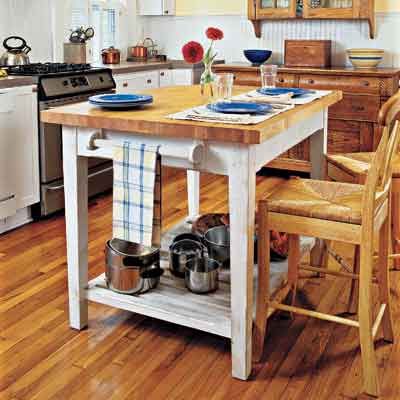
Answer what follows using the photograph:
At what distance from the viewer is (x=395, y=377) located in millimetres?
2191

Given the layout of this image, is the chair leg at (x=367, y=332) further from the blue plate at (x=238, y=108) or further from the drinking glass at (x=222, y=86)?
the drinking glass at (x=222, y=86)

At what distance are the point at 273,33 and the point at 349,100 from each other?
3.84 ft

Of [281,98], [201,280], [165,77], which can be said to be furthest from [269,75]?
[165,77]

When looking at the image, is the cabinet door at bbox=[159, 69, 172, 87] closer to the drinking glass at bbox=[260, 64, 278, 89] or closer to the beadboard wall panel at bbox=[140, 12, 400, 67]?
the beadboard wall panel at bbox=[140, 12, 400, 67]

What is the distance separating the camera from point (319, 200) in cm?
225

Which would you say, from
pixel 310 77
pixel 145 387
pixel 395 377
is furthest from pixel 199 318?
pixel 310 77

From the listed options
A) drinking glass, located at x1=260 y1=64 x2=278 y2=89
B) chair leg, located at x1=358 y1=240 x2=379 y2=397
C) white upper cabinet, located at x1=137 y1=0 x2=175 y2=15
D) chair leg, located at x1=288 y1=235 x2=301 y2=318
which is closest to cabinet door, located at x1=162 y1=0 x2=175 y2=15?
white upper cabinet, located at x1=137 y1=0 x2=175 y2=15

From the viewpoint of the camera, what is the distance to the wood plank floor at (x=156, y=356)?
2102 millimetres

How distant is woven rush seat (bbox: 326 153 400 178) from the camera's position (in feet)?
9.01

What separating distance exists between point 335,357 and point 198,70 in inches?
142

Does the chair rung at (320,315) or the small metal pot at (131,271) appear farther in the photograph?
the small metal pot at (131,271)

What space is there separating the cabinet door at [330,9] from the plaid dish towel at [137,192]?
10.8ft

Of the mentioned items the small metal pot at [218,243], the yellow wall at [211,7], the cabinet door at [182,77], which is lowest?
the small metal pot at [218,243]

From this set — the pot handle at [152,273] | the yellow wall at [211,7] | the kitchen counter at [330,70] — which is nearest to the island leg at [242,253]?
the pot handle at [152,273]
